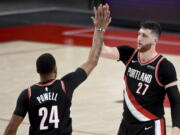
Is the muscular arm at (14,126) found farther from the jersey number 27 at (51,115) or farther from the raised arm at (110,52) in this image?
the raised arm at (110,52)

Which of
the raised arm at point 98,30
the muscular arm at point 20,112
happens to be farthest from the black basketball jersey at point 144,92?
the muscular arm at point 20,112

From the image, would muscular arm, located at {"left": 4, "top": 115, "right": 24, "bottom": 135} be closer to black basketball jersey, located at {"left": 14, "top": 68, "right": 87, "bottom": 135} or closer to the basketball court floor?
black basketball jersey, located at {"left": 14, "top": 68, "right": 87, "bottom": 135}

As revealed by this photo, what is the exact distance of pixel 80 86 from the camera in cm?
1348

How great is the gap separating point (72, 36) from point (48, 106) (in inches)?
581

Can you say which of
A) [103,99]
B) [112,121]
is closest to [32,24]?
[103,99]

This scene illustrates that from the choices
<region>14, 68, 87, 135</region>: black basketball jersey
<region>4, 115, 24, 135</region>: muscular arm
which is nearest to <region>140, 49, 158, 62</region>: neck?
<region>14, 68, 87, 135</region>: black basketball jersey

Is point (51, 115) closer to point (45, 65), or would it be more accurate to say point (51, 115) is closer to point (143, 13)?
point (45, 65)

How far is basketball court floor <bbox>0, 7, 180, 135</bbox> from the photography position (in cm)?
1089

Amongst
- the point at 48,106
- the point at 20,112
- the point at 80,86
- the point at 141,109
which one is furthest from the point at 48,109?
the point at 80,86

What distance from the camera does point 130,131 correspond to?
6.71 m

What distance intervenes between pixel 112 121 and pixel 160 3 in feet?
37.9

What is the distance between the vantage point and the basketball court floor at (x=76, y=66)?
10891mm

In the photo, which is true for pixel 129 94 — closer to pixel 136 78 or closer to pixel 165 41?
pixel 136 78

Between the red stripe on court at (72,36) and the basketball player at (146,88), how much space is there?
35.8 feet
